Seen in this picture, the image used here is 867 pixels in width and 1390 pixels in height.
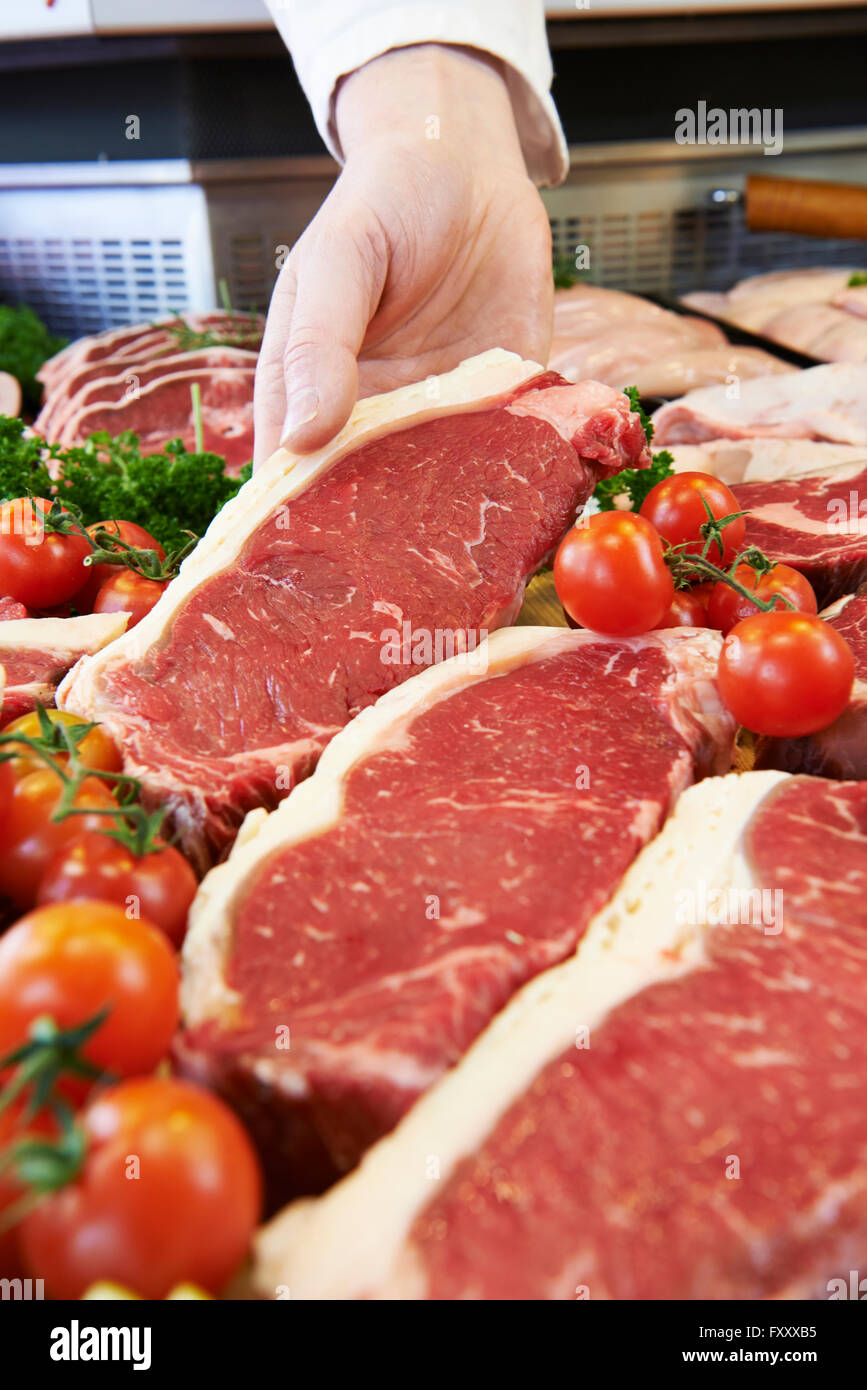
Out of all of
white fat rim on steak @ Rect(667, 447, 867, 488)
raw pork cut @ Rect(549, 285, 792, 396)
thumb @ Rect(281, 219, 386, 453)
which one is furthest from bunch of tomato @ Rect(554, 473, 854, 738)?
raw pork cut @ Rect(549, 285, 792, 396)

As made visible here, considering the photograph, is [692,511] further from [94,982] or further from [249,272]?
[249,272]

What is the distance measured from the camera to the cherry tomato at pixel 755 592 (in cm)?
226

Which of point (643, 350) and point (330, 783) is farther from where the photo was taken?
point (643, 350)

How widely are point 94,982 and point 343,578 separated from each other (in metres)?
1.16

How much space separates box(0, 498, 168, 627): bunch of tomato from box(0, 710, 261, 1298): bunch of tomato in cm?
97

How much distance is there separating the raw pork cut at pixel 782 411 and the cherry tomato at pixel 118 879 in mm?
2649

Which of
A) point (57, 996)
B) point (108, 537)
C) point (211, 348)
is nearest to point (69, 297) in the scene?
point (211, 348)

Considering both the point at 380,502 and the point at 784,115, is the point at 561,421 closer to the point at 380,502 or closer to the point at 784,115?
the point at 380,502

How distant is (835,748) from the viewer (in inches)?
75.7

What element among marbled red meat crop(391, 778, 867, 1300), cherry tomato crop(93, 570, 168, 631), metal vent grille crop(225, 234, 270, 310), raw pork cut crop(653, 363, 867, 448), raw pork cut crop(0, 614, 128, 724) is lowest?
marbled red meat crop(391, 778, 867, 1300)

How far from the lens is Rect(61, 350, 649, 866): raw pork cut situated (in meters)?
1.79

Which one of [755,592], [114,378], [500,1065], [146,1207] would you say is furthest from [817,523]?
[114,378]

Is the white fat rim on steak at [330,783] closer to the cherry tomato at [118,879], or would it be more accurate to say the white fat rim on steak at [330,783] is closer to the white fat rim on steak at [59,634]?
the cherry tomato at [118,879]

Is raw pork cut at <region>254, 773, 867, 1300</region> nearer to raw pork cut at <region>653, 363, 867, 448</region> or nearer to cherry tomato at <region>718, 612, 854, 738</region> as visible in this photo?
cherry tomato at <region>718, 612, 854, 738</region>
